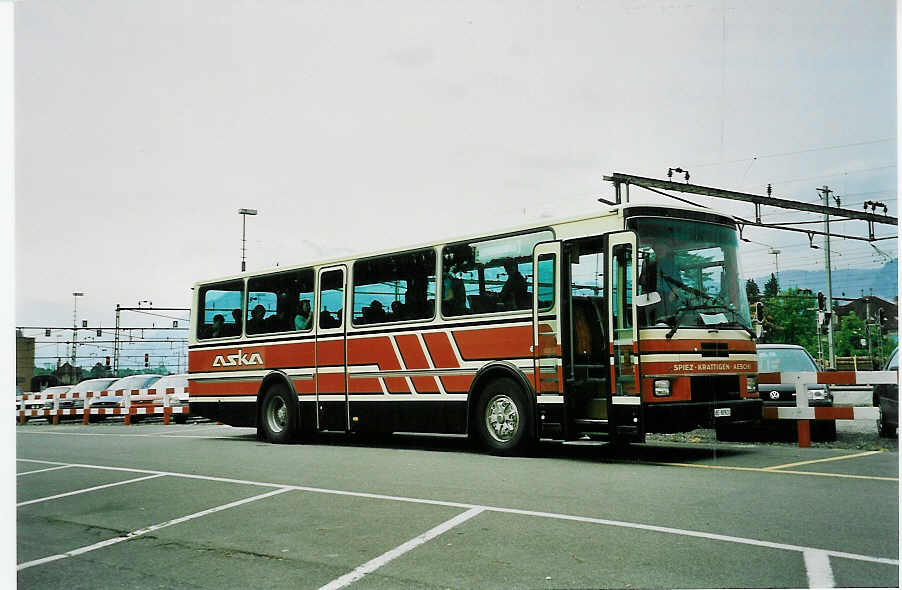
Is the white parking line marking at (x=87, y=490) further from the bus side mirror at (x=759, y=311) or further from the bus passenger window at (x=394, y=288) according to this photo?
the bus side mirror at (x=759, y=311)

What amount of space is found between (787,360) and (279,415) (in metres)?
7.43

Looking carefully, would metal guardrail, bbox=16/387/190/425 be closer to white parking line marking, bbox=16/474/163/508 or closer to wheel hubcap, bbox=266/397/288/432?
wheel hubcap, bbox=266/397/288/432

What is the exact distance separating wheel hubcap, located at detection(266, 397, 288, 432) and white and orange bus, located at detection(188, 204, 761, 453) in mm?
55

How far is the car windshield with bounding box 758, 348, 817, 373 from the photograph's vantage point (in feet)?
35.1

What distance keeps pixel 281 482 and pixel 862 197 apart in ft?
19.4

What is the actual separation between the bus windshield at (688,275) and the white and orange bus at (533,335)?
0.02 meters

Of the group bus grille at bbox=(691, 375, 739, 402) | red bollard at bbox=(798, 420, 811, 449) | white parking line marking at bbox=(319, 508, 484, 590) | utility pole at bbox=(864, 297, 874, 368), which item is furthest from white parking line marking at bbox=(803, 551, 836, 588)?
red bollard at bbox=(798, 420, 811, 449)

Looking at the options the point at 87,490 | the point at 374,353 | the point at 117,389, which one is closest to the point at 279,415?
A: the point at 374,353

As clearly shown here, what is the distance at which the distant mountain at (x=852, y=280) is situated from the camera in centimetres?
692

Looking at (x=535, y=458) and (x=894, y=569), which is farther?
(x=535, y=458)

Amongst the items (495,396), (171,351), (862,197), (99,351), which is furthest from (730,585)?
(171,351)

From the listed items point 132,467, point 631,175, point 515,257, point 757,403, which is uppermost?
point 631,175

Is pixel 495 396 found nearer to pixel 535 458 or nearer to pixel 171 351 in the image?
pixel 535 458

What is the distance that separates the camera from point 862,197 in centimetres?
749
